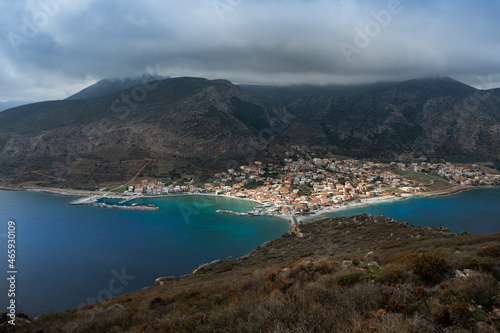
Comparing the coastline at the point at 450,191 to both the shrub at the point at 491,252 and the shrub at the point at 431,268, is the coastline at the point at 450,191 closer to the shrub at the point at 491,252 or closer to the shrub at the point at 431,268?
the shrub at the point at 491,252

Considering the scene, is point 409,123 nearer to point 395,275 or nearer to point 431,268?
point 431,268

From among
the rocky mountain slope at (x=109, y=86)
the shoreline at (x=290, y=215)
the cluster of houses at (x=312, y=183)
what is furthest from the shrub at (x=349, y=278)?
the rocky mountain slope at (x=109, y=86)

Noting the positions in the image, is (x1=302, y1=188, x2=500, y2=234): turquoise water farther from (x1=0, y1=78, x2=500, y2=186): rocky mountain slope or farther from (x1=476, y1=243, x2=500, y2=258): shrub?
(x1=0, y1=78, x2=500, y2=186): rocky mountain slope

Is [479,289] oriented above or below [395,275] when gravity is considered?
above

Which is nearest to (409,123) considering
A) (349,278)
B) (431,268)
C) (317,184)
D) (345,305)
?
(317,184)

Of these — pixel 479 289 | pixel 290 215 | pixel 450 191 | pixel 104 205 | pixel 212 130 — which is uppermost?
pixel 212 130

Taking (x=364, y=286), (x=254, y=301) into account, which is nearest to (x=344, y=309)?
(x=364, y=286)

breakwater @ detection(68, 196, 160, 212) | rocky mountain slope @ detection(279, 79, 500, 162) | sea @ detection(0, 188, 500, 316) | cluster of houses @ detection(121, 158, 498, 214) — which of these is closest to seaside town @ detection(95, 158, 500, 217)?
cluster of houses @ detection(121, 158, 498, 214)
